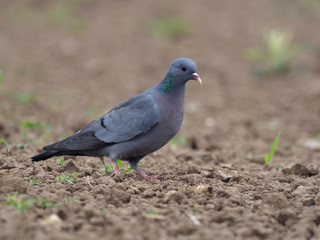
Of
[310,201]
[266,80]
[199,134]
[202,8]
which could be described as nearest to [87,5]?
[202,8]

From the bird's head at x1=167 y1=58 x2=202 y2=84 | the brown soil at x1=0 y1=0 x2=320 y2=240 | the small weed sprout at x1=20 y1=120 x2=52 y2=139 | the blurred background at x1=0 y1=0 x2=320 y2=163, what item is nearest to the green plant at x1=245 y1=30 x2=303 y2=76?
the blurred background at x1=0 y1=0 x2=320 y2=163

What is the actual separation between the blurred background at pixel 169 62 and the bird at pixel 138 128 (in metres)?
1.28

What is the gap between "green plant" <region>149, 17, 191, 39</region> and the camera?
12375mm

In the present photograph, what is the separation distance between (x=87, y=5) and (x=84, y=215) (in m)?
12.5

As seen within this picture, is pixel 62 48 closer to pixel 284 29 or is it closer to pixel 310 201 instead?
pixel 284 29

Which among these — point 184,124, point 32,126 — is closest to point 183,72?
point 32,126

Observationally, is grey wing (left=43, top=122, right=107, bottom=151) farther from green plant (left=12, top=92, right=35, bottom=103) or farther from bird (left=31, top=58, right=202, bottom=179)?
green plant (left=12, top=92, right=35, bottom=103)

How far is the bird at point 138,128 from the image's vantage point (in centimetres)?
421

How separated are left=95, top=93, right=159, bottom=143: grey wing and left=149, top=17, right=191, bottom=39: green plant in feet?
26.7

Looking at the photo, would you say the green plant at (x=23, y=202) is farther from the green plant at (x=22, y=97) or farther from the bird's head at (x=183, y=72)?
the green plant at (x=22, y=97)

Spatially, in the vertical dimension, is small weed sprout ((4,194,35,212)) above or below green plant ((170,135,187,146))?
below

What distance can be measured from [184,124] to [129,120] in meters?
3.39

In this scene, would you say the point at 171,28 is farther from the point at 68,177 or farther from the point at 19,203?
the point at 19,203

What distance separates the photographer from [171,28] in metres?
12.5
